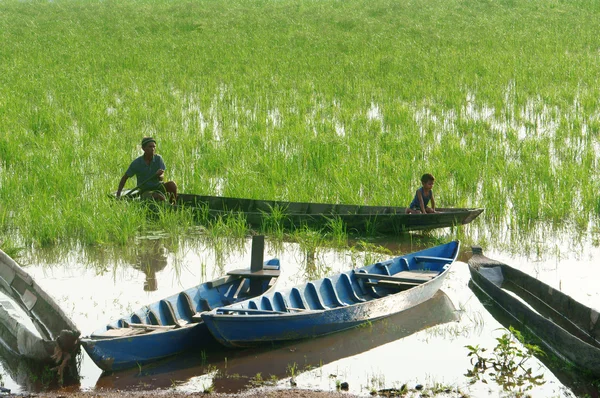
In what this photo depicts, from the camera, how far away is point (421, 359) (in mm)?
5574

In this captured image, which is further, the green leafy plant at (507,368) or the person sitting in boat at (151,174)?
the person sitting in boat at (151,174)

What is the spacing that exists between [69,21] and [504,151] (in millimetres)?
16298

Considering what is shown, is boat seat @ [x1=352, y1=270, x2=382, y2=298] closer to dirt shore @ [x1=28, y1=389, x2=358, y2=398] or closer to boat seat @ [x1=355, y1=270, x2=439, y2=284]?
boat seat @ [x1=355, y1=270, x2=439, y2=284]

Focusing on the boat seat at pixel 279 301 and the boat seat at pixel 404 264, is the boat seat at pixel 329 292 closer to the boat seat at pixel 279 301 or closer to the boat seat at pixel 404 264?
the boat seat at pixel 279 301

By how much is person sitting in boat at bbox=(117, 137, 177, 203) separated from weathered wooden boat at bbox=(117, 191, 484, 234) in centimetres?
20

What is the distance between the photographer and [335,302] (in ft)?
20.7

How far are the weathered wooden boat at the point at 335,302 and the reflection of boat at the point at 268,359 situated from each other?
81 mm

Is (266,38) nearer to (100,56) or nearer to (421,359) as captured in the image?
(100,56)

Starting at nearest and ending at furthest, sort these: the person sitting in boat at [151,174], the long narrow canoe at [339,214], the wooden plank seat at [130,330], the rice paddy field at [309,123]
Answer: the wooden plank seat at [130,330], the long narrow canoe at [339,214], the rice paddy field at [309,123], the person sitting in boat at [151,174]

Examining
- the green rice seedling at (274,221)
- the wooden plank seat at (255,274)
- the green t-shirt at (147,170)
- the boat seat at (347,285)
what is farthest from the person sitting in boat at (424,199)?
the green t-shirt at (147,170)

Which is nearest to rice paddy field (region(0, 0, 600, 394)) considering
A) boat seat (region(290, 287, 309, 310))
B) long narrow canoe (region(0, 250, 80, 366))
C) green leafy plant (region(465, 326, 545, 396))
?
long narrow canoe (region(0, 250, 80, 366))

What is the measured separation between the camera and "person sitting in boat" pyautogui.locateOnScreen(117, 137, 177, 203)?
8.71m

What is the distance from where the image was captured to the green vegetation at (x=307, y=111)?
29.4ft

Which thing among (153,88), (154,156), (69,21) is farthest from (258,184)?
(69,21)
